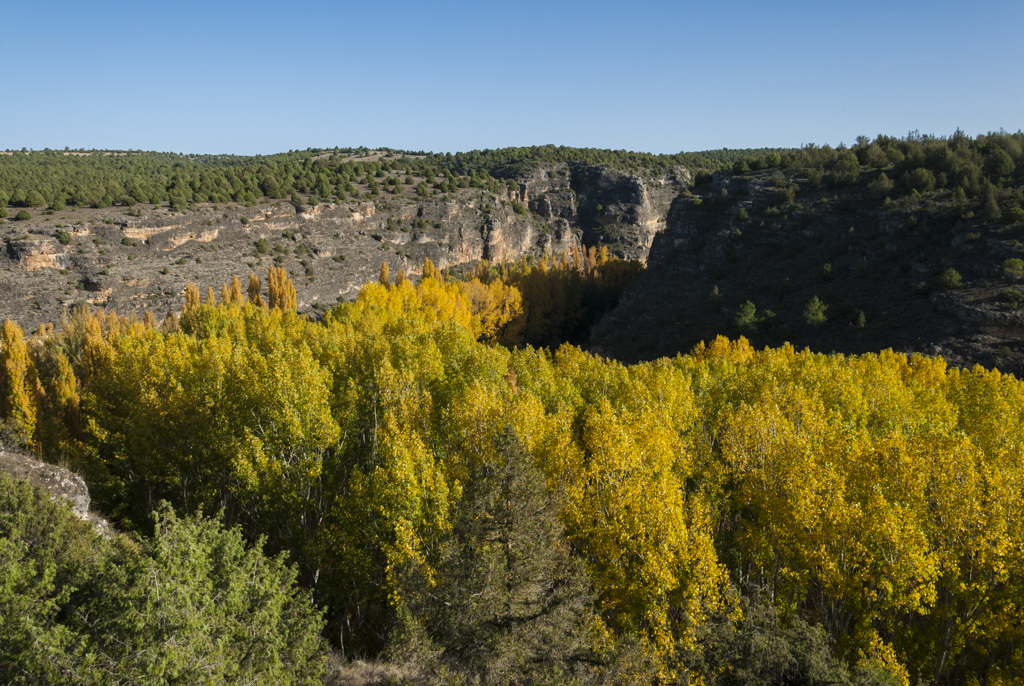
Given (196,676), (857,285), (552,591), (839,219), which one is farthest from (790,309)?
(196,676)

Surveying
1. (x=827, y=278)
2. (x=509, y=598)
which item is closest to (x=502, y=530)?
(x=509, y=598)

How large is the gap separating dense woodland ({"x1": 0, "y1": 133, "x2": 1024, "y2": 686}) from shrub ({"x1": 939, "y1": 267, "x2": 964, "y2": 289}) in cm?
3221

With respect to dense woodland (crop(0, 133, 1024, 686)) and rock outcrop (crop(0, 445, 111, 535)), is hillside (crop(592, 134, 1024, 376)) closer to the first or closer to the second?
dense woodland (crop(0, 133, 1024, 686))

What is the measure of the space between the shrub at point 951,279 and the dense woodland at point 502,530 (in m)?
32.2

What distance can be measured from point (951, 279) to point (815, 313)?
1334 cm

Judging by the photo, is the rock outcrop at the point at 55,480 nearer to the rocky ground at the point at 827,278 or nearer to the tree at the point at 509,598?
the tree at the point at 509,598

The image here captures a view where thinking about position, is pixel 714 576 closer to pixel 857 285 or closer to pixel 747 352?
pixel 747 352

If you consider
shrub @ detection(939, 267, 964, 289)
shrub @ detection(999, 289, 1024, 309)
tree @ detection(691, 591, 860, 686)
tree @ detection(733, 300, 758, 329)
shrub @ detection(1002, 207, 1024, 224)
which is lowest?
tree @ detection(691, 591, 860, 686)

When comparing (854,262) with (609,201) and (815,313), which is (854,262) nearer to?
(815,313)

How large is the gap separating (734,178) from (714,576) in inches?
3860

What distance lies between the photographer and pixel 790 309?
68.6 metres

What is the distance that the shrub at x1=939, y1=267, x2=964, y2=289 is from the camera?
5747 centimetres

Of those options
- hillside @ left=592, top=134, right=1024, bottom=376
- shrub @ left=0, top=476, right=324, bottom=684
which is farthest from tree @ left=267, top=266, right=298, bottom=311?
shrub @ left=0, top=476, right=324, bottom=684

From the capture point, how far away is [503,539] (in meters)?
15.6
